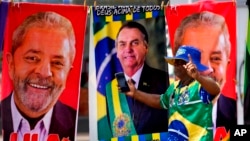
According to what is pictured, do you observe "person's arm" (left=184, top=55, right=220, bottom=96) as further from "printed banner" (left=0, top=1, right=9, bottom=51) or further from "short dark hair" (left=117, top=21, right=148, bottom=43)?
"printed banner" (left=0, top=1, right=9, bottom=51)

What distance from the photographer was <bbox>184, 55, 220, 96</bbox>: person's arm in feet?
15.4

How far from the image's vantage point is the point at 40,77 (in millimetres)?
4934

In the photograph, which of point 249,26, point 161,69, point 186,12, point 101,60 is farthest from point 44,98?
point 249,26

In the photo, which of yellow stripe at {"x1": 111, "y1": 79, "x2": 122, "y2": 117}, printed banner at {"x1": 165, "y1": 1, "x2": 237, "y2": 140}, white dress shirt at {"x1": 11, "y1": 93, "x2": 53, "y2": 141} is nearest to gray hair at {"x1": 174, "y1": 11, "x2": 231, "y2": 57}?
printed banner at {"x1": 165, "y1": 1, "x2": 237, "y2": 140}

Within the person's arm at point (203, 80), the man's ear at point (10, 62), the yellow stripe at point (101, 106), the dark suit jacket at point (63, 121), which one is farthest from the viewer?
the yellow stripe at point (101, 106)

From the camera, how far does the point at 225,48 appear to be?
5.12 meters

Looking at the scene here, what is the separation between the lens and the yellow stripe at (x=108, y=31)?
5.11 metres

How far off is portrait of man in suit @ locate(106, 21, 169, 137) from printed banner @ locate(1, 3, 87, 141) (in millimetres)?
379

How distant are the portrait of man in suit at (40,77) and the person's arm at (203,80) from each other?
1104 mm

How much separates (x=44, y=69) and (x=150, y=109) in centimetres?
110

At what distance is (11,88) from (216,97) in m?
1.91

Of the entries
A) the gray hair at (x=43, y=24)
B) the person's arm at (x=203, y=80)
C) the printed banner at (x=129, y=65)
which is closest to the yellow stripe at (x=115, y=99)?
the printed banner at (x=129, y=65)

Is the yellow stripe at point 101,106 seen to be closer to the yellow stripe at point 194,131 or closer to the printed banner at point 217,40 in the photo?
the yellow stripe at point 194,131

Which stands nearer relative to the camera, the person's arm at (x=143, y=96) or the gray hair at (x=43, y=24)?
the gray hair at (x=43, y=24)
